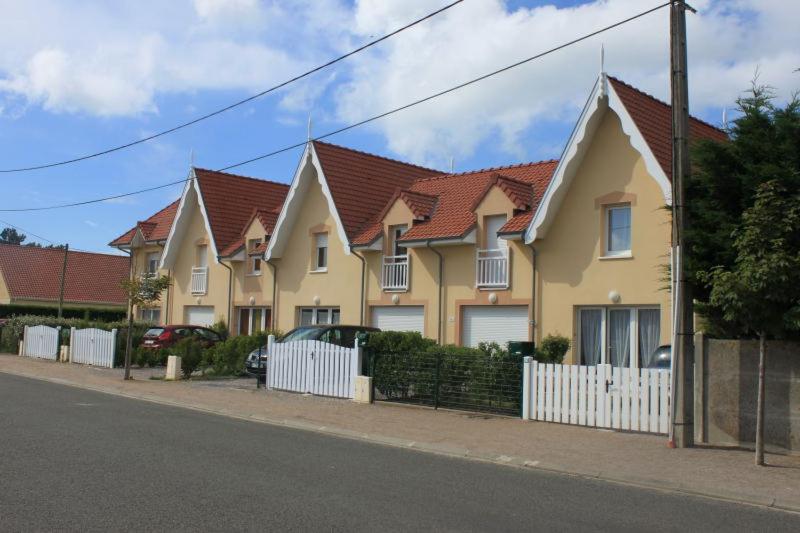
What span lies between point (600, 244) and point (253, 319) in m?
15.4

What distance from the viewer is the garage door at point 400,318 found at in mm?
24495

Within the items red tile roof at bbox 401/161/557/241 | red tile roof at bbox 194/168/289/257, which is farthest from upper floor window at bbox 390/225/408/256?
red tile roof at bbox 194/168/289/257

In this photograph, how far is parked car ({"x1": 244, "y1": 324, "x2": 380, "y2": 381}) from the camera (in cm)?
1973

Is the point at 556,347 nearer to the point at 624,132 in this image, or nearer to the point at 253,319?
the point at 624,132

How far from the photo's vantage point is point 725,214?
11516 millimetres

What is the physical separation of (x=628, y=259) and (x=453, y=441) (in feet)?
30.2

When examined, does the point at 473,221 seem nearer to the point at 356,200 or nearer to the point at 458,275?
the point at 458,275

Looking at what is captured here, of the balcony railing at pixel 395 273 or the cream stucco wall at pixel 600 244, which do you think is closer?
the cream stucco wall at pixel 600 244

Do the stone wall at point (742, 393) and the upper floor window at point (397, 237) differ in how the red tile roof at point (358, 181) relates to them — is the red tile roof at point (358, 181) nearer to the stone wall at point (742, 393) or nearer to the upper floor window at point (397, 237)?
the upper floor window at point (397, 237)

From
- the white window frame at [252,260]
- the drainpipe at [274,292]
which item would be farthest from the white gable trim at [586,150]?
the white window frame at [252,260]

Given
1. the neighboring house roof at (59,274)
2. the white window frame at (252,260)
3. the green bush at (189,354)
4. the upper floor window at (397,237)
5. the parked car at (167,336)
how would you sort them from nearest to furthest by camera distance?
the green bush at (189,354) → the upper floor window at (397,237) → the parked car at (167,336) → the white window frame at (252,260) → the neighboring house roof at (59,274)

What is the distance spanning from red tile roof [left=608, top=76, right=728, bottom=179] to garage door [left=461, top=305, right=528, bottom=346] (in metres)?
5.63

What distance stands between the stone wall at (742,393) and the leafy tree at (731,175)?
506mm

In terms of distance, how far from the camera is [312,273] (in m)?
27.8
